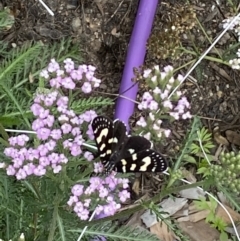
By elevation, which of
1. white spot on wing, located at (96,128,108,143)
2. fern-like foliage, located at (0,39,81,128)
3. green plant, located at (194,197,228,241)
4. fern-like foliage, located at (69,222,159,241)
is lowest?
green plant, located at (194,197,228,241)

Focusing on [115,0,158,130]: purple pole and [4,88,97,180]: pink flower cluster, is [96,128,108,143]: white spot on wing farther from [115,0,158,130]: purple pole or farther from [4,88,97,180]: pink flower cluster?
[115,0,158,130]: purple pole

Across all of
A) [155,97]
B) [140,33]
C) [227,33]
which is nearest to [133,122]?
[140,33]

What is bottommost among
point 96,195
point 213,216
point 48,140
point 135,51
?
point 213,216

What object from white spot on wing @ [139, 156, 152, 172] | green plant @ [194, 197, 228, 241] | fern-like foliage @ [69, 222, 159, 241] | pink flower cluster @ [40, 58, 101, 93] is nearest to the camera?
white spot on wing @ [139, 156, 152, 172]

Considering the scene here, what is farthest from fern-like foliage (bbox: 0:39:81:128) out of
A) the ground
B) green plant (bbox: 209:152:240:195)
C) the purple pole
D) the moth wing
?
green plant (bbox: 209:152:240:195)

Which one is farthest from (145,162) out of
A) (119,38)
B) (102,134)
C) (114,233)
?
(119,38)

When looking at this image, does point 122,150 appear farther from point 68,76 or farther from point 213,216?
point 213,216

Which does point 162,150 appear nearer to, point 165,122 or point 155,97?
point 165,122
